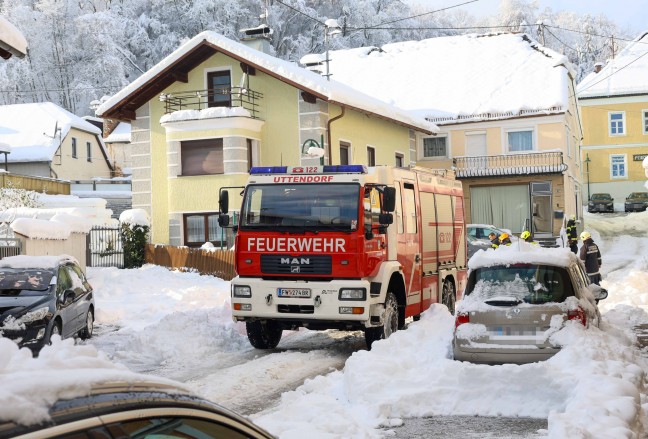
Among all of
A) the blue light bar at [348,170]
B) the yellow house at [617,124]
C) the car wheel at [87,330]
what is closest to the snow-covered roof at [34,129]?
the yellow house at [617,124]

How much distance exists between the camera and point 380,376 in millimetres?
9195

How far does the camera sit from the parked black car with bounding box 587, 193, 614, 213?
6222 cm

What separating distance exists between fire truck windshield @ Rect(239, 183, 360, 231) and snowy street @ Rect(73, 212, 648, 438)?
204cm

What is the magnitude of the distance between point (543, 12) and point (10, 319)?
99.2m

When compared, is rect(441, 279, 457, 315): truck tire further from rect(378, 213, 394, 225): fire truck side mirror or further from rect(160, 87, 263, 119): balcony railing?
rect(160, 87, 263, 119): balcony railing

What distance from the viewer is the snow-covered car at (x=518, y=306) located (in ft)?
31.1

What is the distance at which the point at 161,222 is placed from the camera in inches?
1313

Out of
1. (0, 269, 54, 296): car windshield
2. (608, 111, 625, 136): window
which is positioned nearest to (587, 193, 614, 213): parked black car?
(608, 111, 625, 136): window

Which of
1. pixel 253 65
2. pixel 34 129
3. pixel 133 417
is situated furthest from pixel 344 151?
pixel 133 417

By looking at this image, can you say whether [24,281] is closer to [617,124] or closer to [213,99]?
[213,99]

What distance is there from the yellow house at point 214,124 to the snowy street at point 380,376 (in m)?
15.4

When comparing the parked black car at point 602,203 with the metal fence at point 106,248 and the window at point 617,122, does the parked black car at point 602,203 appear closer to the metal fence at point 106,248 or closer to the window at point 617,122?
the window at point 617,122

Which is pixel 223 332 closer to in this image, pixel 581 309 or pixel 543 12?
pixel 581 309

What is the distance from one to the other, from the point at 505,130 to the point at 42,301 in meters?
34.8
